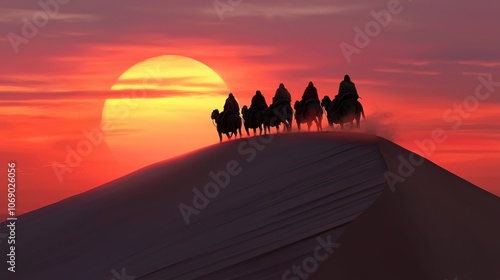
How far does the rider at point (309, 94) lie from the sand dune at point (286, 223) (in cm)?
137

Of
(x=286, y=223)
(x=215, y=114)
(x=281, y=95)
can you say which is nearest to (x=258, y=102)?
(x=281, y=95)

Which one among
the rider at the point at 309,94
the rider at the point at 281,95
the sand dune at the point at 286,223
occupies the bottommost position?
the sand dune at the point at 286,223

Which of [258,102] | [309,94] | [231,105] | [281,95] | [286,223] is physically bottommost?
[286,223]

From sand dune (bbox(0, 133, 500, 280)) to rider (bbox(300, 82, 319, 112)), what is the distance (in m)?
1.37

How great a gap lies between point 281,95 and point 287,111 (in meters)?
0.54

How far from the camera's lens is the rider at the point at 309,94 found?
28.8m

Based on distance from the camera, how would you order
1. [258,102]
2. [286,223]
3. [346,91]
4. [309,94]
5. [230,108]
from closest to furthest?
[286,223]
[346,91]
[309,94]
[258,102]
[230,108]

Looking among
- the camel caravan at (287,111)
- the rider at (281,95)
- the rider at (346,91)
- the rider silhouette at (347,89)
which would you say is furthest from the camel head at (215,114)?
the rider silhouette at (347,89)

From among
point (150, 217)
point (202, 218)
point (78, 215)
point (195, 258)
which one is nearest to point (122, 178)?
point (78, 215)

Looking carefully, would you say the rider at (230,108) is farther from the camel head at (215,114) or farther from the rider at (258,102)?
the rider at (258,102)

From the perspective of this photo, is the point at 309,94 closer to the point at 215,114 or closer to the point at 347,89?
the point at 347,89

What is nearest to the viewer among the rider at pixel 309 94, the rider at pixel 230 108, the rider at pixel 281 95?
the rider at pixel 309 94

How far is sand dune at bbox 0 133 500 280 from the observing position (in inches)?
688

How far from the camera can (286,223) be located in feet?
62.2
